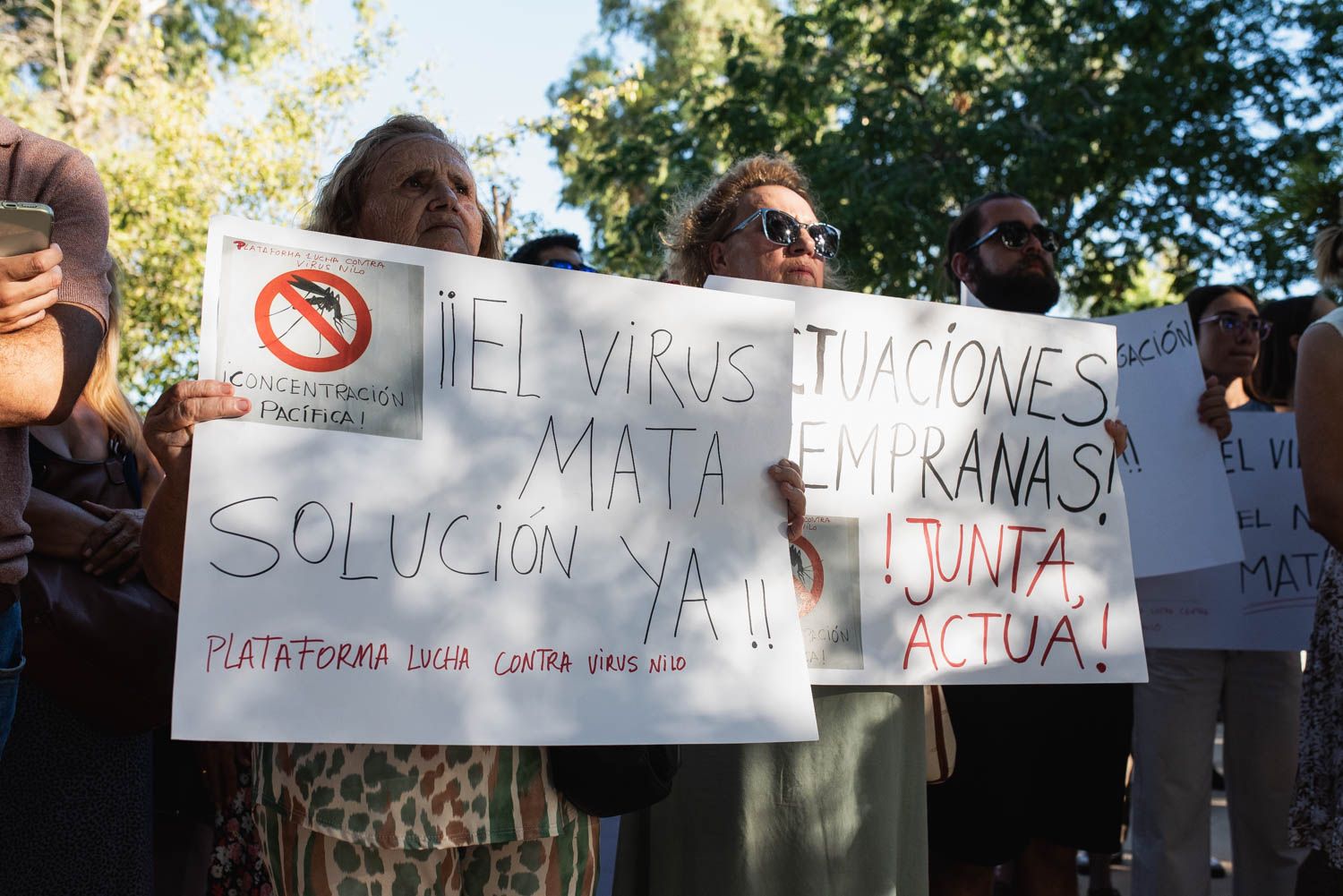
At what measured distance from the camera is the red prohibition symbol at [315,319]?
1.90m

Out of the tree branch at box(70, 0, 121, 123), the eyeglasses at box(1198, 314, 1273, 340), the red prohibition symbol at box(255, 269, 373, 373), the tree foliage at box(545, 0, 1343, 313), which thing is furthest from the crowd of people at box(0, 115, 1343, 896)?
the tree branch at box(70, 0, 121, 123)

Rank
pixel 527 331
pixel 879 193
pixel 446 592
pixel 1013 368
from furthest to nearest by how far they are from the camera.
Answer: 1. pixel 879 193
2. pixel 1013 368
3. pixel 527 331
4. pixel 446 592

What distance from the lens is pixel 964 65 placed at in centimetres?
1044

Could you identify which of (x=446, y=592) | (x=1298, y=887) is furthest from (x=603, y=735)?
(x=1298, y=887)

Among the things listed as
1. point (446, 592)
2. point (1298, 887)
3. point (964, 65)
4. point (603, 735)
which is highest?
point (964, 65)

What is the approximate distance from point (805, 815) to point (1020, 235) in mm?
2032

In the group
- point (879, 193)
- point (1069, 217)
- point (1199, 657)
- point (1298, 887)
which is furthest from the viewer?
point (1069, 217)

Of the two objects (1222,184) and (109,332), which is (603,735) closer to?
(109,332)

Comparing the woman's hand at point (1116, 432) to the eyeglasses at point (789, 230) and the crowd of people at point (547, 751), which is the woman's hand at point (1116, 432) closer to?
the crowd of people at point (547, 751)

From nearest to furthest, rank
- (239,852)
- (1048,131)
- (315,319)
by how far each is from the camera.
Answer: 1. (315,319)
2. (239,852)
3. (1048,131)

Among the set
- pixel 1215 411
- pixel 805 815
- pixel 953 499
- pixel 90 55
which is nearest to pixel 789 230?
pixel 953 499

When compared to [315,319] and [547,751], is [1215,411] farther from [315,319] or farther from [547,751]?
[315,319]

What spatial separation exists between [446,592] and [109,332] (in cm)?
130

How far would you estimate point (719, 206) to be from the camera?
300 centimetres
